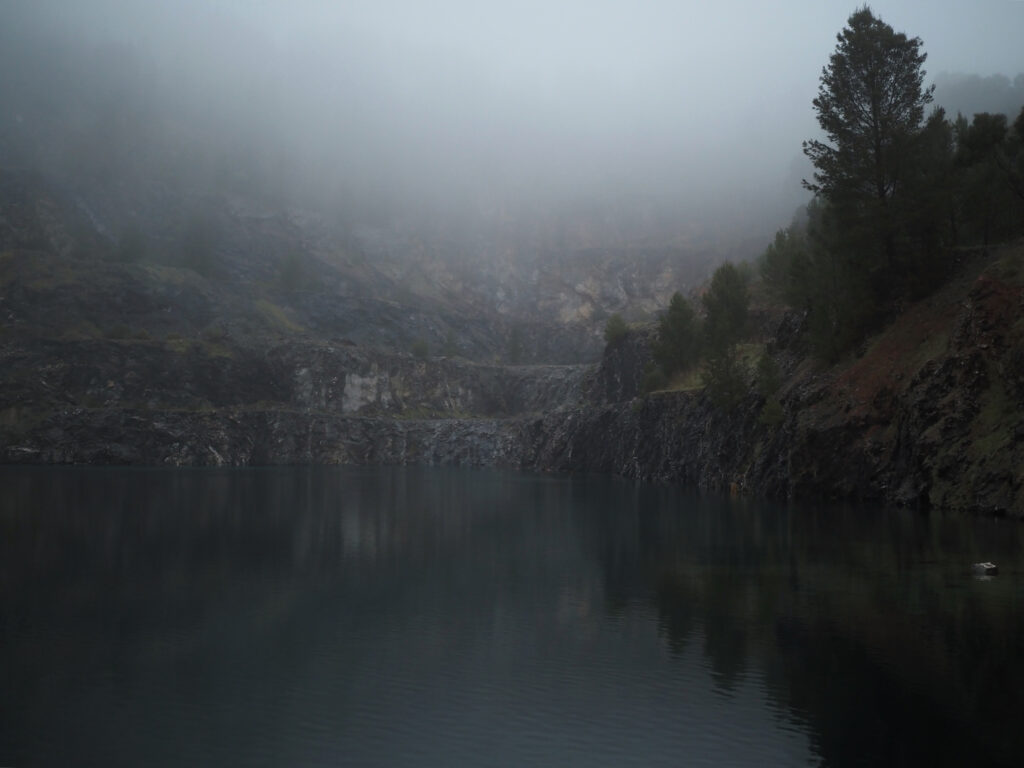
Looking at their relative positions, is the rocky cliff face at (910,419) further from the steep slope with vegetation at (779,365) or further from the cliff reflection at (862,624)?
the cliff reflection at (862,624)

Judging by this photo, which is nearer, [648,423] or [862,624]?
[862,624]

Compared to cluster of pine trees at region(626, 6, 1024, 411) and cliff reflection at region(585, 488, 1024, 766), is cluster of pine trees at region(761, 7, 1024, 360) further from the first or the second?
cliff reflection at region(585, 488, 1024, 766)

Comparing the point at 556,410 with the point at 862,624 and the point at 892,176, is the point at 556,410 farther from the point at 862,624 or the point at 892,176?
the point at 862,624

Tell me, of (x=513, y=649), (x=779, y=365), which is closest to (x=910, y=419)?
(x=779, y=365)

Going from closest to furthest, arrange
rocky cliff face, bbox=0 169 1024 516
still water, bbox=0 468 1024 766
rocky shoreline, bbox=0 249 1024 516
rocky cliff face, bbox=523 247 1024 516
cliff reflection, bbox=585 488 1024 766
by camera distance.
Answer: still water, bbox=0 468 1024 766 → cliff reflection, bbox=585 488 1024 766 → rocky cliff face, bbox=523 247 1024 516 → rocky shoreline, bbox=0 249 1024 516 → rocky cliff face, bbox=0 169 1024 516

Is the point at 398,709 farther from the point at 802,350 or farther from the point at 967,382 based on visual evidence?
the point at 802,350

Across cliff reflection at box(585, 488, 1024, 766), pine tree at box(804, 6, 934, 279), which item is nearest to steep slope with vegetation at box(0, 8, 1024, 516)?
pine tree at box(804, 6, 934, 279)

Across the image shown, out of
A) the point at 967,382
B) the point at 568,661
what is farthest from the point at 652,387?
the point at 568,661

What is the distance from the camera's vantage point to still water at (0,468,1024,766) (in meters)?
14.8

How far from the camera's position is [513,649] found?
21.7m

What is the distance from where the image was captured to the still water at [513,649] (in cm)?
1480

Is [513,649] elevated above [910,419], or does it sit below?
below

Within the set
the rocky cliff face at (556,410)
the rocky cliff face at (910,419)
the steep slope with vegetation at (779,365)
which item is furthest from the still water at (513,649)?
the steep slope with vegetation at (779,365)

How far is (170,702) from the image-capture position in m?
16.9
